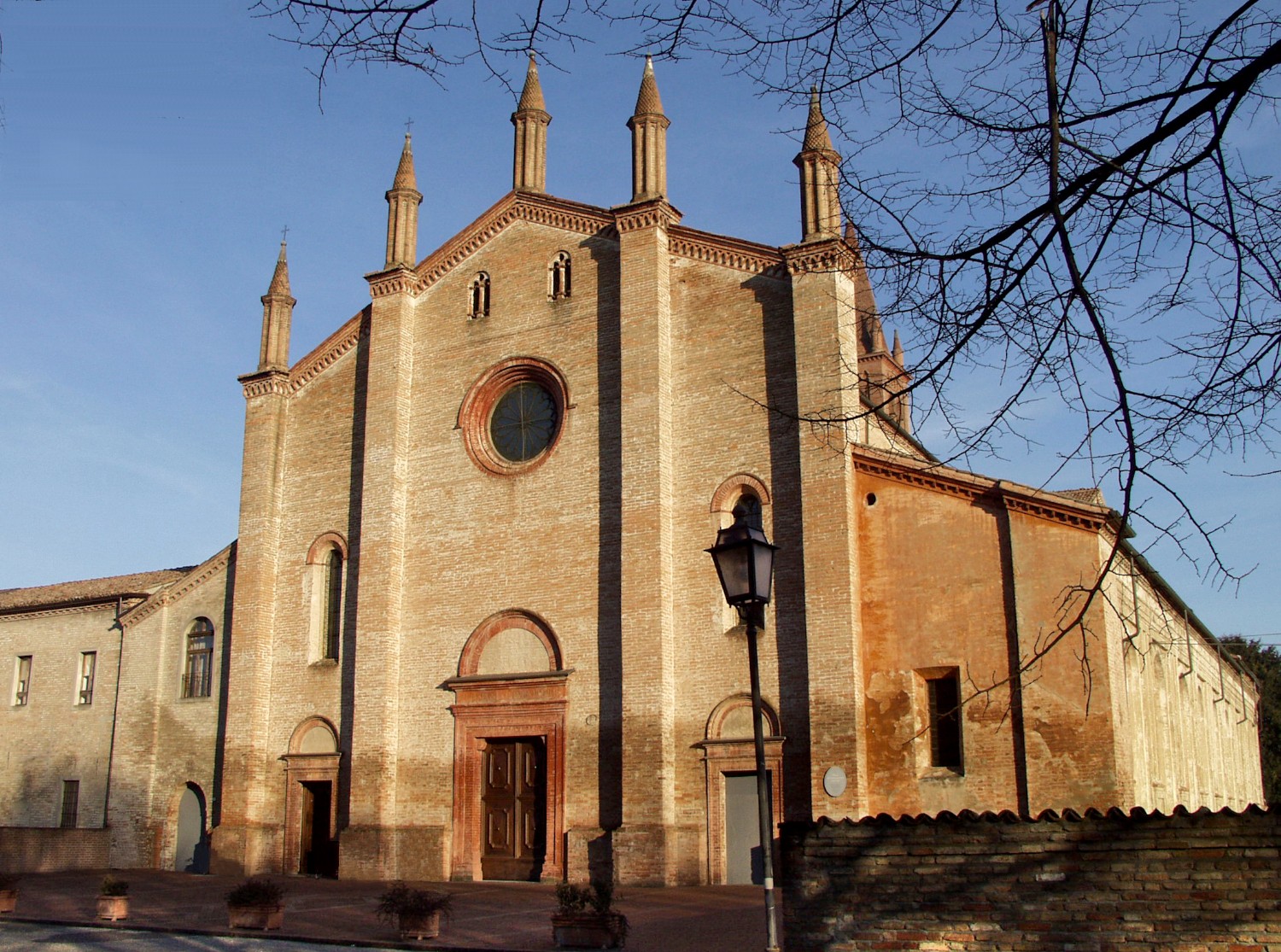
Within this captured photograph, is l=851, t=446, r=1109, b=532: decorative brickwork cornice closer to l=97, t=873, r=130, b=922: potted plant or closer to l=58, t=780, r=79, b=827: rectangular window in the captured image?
l=97, t=873, r=130, b=922: potted plant

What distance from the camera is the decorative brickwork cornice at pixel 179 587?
26.6m

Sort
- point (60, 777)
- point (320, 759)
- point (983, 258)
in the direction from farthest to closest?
point (60, 777), point (320, 759), point (983, 258)

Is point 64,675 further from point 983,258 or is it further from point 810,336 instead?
point 983,258

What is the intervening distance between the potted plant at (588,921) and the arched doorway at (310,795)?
11.7m

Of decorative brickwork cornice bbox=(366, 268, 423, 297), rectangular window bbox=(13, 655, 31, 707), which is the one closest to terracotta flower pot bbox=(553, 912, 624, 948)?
decorative brickwork cornice bbox=(366, 268, 423, 297)

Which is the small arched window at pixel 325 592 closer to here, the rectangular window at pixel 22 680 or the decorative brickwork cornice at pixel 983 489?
the rectangular window at pixel 22 680

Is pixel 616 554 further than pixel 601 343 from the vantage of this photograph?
No

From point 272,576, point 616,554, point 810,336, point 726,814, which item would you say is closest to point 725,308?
point 810,336

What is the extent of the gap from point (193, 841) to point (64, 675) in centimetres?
659

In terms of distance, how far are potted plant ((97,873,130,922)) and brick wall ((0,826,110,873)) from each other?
35.8ft

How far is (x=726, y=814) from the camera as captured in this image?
1941 cm

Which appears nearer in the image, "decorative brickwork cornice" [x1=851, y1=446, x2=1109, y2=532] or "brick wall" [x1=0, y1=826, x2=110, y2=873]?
"decorative brickwork cornice" [x1=851, y1=446, x2=1109, y2=532]

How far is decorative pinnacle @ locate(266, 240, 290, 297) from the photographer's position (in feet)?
88.7

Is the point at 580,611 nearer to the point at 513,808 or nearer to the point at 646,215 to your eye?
the point at 513,808
